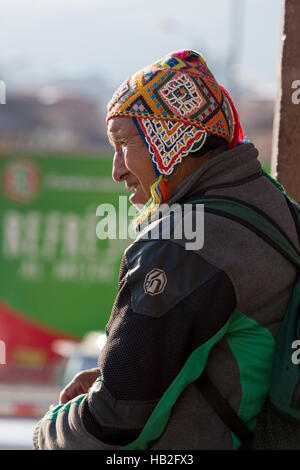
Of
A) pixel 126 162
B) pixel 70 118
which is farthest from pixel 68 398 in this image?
pixel 70 118

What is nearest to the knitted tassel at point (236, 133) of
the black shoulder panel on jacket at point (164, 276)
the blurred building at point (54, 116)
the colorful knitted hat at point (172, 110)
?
the colorful knitted hat at point (172, 110)

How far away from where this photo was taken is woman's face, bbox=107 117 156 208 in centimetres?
229

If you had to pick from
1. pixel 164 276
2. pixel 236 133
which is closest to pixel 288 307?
pixel 164 276

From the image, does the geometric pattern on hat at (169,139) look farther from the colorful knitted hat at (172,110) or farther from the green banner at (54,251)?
the green banner at (54,251)

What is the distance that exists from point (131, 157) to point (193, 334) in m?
0.59

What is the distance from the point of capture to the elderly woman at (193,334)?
196 centimetres

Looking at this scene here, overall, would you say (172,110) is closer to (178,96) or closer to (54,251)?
(178,96)

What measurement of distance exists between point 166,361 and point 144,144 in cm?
65

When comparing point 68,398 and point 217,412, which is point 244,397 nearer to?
point 217,412

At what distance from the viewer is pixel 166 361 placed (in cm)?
196

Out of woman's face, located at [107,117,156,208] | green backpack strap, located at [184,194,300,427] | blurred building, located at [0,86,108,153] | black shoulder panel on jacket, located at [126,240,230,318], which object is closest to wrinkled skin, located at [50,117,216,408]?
woman's face, located at [107,117,156,208]

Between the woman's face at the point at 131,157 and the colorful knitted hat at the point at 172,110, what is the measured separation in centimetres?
2

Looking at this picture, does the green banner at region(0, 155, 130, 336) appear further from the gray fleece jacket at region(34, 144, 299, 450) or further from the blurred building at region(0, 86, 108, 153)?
the blurred building at region(0, 86, 108, 153)

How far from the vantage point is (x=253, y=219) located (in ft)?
6.80
